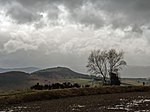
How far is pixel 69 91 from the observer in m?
79.8

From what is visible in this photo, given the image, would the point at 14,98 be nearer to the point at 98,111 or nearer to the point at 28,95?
the point at 28,95

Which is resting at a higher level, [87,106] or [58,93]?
[58,93]

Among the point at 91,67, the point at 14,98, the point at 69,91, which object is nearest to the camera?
the point at 14,98

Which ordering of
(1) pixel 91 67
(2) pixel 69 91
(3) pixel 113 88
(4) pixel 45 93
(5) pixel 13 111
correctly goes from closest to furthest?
(5) pixel 13 111, (4) pixel 45 93, (2) pixel 69 91, (3) pixel 113 88, (1) pixel 91 67

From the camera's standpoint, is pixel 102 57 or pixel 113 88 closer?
pixel 113 88

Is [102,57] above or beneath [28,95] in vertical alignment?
above

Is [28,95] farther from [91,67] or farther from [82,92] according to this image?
[91,67]

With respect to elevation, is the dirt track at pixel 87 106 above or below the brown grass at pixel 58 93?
below

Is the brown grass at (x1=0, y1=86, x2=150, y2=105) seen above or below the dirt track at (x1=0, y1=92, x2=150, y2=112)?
above

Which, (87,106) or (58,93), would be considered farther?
(58,93)

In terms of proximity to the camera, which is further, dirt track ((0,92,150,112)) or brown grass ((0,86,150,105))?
brown grass ((0,86,150,105))

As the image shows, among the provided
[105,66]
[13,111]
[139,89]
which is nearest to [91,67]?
[105,66]

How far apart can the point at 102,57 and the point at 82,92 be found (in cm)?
7695

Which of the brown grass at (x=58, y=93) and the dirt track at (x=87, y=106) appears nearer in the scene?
the dirt track at (x=87, y=106)
